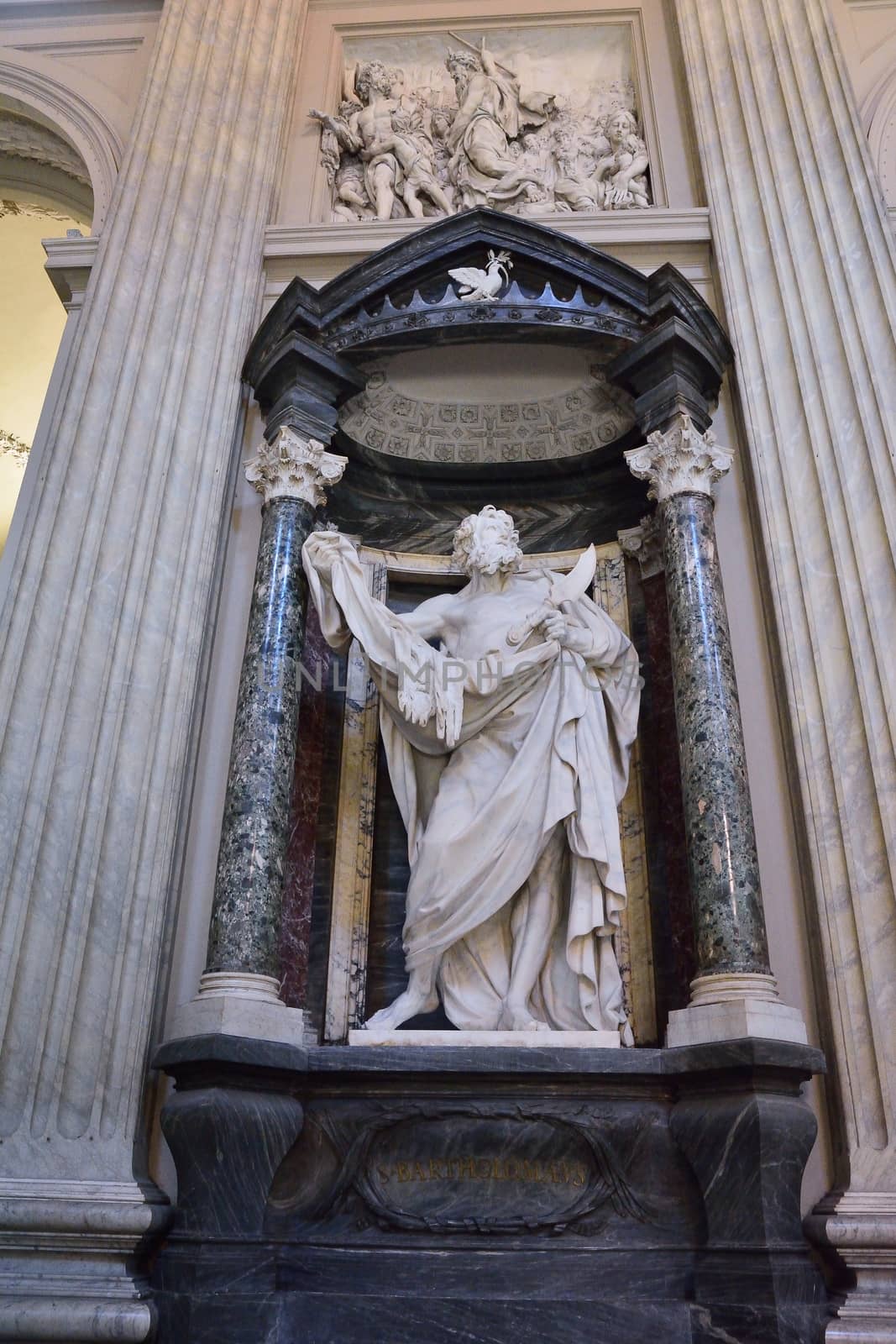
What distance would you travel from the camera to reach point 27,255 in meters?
9.05

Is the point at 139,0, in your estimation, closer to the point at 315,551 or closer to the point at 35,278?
the point at 35,278

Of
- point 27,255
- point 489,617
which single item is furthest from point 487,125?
point 27,255

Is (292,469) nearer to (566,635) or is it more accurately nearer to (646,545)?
(566,635)

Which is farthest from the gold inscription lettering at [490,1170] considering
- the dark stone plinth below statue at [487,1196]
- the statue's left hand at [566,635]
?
the statue's left hand at [566,635]

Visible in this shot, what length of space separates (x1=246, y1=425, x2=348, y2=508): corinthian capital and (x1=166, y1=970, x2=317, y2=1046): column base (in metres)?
2.06

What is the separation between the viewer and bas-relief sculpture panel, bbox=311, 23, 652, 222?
612cm

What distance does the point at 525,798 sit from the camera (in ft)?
14.0

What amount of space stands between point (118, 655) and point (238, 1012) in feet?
5.32

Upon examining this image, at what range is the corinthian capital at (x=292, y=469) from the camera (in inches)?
192

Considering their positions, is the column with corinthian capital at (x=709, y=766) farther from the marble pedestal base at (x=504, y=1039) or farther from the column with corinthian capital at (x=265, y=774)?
the column with corinthian capital at (x=265, y=774)

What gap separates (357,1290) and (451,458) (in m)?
3.63

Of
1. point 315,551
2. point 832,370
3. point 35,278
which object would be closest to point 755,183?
point 832,370

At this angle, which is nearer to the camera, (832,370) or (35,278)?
(832,370)

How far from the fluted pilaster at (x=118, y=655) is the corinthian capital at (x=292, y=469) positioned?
26 cm
